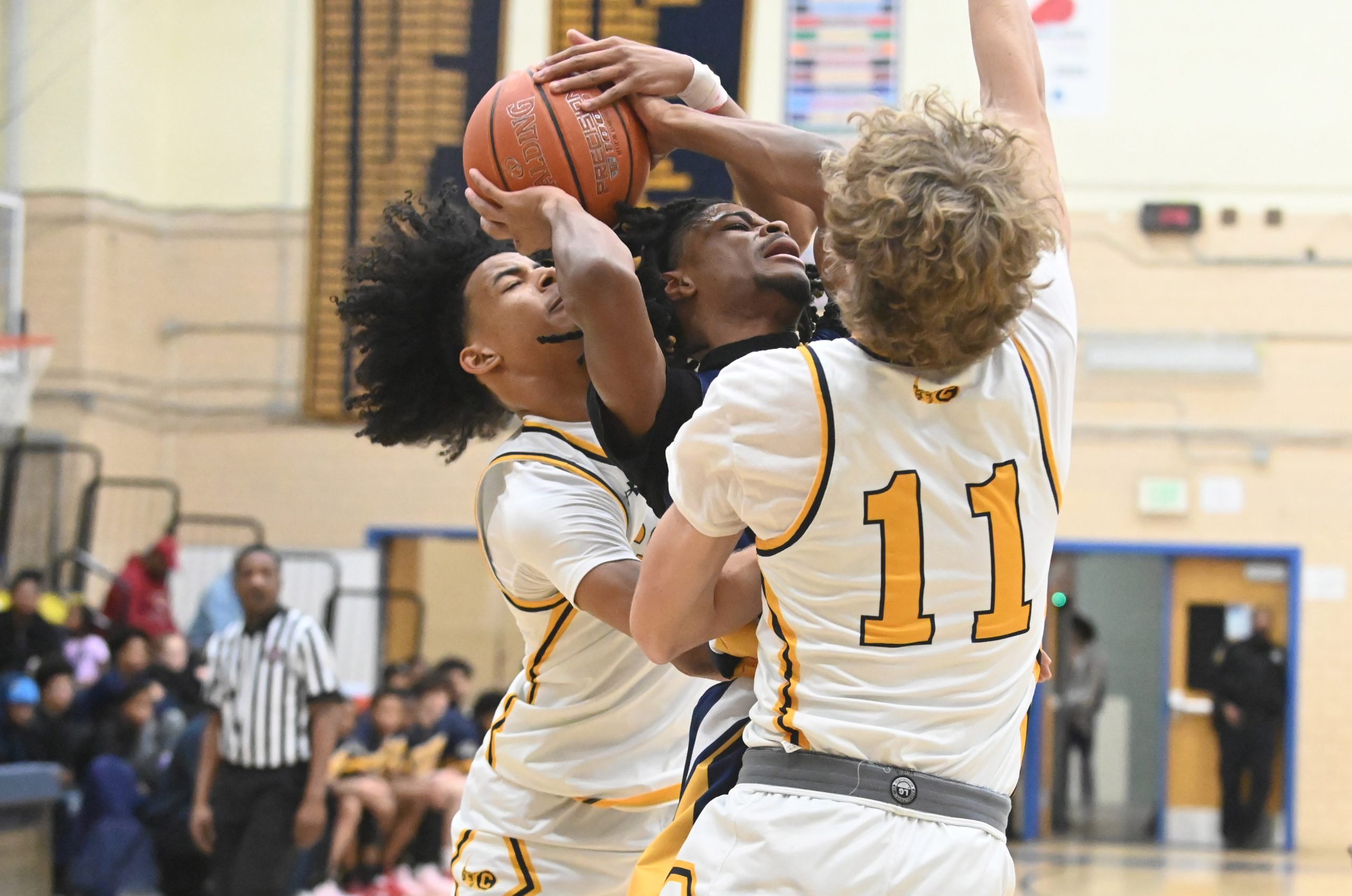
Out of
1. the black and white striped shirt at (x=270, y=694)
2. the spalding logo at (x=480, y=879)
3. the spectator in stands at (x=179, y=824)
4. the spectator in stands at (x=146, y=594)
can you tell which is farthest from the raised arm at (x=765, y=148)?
the spectator in stands at (x=146, y=594)

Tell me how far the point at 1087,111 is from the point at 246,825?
8788 mm

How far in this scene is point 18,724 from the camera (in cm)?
762

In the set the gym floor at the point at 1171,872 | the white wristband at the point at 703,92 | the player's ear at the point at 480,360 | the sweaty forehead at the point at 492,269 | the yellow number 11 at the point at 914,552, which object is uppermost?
the white wristband at the point at 703,92

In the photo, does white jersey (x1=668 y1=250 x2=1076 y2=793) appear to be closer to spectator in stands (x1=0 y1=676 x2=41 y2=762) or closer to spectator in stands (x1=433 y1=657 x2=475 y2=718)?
spectator in stands (x1=0 y1=676 x2=41 y2=762)

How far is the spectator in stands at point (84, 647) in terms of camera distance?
916cm

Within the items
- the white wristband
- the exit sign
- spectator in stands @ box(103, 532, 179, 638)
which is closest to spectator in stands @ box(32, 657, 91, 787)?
spectator in stands @ box(103, 532, 179, 638)

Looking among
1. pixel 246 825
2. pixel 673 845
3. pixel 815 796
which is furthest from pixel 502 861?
pixel 246 825

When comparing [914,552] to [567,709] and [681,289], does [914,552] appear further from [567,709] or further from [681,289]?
[567,709]

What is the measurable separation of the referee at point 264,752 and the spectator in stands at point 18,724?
0.97 m

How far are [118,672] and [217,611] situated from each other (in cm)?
284

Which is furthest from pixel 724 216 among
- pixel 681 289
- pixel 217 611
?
pixel 217 611

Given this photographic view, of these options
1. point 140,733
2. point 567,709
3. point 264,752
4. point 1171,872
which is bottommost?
point 1171,872

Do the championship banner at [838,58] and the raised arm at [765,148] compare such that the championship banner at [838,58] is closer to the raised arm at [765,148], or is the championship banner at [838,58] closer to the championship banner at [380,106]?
the championship banner at [380,106]

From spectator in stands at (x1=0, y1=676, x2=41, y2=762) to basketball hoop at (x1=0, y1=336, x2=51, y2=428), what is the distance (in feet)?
11.1
